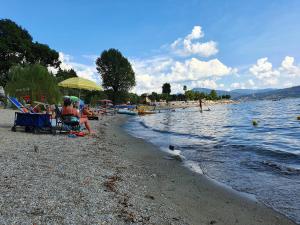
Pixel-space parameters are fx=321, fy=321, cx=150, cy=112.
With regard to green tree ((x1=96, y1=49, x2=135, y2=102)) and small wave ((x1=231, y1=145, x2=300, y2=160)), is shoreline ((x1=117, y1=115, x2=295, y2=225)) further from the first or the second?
green tree ((x1=96, y1=49, x2=135, y2=102))

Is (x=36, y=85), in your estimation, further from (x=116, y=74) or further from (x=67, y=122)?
(x=116, y=74)

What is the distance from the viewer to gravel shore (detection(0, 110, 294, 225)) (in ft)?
16.6

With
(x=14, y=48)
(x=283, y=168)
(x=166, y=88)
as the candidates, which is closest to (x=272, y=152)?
(x=283, y=168)

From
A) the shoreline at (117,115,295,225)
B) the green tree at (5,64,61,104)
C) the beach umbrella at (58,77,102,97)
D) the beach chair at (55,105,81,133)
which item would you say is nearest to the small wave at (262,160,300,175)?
the shoreline at (117,115,295,225)

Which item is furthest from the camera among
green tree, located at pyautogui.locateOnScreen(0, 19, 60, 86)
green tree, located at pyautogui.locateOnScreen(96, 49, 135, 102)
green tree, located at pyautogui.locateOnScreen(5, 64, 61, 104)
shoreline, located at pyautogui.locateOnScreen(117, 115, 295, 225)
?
green tree, located at pyautogui.locateOnScreen(96, 49, 135, 102)

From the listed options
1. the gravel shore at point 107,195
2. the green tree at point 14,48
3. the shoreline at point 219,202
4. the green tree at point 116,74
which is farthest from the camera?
the green tree at point 116,74

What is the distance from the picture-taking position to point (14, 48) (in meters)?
59.0

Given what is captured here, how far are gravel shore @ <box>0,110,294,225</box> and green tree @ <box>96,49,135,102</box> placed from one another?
7527 centimetres

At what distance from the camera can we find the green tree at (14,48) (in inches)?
2228

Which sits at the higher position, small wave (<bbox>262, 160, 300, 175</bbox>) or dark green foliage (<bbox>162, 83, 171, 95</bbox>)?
dark green foliage (<bbox>162, 83, 171, 95</bbox>)

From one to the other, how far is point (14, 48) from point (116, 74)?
30.8 metres

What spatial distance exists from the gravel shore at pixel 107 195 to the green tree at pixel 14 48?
164ft

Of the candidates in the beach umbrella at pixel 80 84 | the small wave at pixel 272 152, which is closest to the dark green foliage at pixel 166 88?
the beach umbrella at pixel 80 84

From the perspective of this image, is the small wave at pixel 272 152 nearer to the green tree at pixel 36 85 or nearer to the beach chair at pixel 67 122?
the beach chair at pixel 67 122
